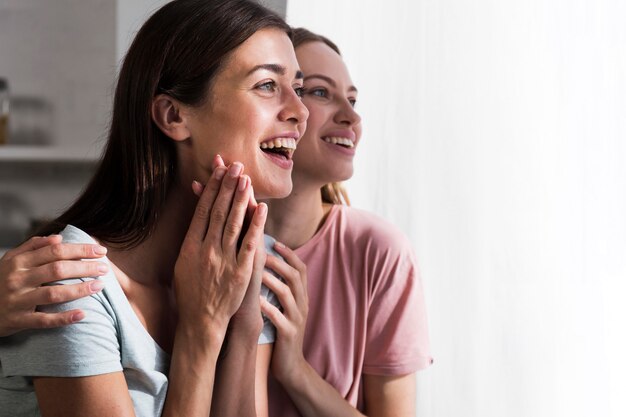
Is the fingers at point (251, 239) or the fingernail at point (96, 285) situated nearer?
the fingernail at point (96, 285)

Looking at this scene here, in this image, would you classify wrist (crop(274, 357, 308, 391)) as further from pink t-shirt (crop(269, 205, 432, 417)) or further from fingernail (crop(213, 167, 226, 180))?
fingernail (crop(213, 167, 226, 180))

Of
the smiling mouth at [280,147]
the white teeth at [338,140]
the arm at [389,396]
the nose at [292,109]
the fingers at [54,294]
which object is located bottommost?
the arm at [389,396]

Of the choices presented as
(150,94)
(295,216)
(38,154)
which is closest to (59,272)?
(150,94)

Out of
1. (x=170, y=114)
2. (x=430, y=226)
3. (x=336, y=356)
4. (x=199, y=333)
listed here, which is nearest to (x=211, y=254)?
(x=199, y=333)

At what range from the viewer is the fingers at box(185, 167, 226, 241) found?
3.64 ft

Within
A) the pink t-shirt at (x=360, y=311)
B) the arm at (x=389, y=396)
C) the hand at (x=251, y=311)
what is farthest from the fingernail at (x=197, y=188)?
the arm at (x=389, y=396)

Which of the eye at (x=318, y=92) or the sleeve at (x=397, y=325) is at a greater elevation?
the eye at (x=318, y=92)

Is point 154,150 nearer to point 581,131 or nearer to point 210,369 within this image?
point 210,369

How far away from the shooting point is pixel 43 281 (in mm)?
962

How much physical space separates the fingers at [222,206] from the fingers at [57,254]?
167 mm

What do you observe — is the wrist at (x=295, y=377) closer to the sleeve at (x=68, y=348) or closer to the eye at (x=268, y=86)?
the sleeve at (x=68, y=348)

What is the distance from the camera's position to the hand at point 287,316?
1.24 metres

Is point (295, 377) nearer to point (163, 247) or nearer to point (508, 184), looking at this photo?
point (163, 247)

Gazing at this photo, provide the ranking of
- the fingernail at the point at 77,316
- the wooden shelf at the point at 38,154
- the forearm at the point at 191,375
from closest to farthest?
the fingernail at the point at 77,316 → the forearm at the point at 191,375 → the wooden shelf at the point at 38,154
